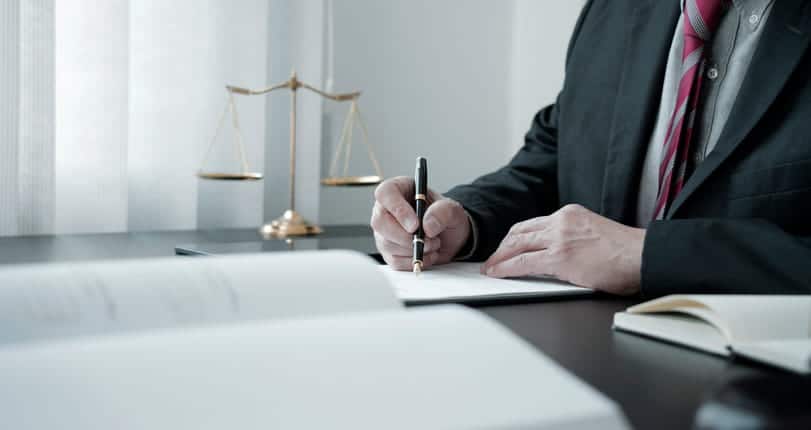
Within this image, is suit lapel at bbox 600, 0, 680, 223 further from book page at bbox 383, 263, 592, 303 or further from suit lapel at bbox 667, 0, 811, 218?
book page at bbox 383, 263, 592, 303

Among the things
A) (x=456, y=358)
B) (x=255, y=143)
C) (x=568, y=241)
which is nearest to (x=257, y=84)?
(x=255, y=143)

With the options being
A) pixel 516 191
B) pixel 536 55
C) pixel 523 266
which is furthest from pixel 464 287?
pixel 536 55

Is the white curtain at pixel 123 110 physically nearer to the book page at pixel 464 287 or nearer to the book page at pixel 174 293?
the book page at pixel 464 287

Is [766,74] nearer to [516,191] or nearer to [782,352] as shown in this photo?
[516,191]

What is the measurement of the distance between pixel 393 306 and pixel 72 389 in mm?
213

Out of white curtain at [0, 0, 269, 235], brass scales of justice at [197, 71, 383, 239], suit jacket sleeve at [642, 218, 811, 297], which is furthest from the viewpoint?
brass scales of justice at [197, 71, 383, 239]

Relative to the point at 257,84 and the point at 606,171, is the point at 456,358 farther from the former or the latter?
the point at 257,84

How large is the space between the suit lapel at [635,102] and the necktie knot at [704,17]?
0.18ft

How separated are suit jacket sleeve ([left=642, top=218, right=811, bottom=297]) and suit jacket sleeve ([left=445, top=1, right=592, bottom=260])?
13.2 inches

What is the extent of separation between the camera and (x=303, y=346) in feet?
1.11

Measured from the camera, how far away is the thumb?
3.14 feet

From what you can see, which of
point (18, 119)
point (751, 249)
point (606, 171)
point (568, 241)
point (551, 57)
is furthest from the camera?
point (551, 57)

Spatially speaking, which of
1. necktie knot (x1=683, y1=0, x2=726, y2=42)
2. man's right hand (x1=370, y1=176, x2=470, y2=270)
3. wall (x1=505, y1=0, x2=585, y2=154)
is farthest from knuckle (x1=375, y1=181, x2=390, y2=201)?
wall (x1=505, y1=0, x2=585, y2=154)

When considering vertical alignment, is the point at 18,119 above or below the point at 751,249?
above
